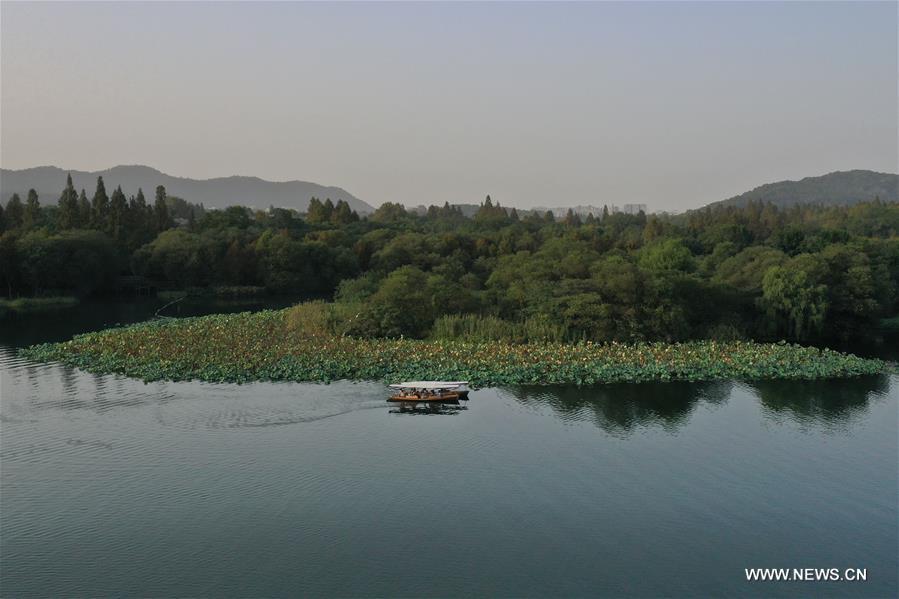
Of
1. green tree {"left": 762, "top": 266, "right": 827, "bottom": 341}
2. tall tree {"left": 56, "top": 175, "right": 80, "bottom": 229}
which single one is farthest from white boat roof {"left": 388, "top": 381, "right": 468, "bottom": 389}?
tall tree {"left": 56, "top": 175, "right": 80, "bottom": 229}

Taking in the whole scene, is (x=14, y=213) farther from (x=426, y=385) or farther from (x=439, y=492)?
(x=439, y=492)

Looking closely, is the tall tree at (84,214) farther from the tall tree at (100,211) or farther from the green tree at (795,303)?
the green tree at (795,303)

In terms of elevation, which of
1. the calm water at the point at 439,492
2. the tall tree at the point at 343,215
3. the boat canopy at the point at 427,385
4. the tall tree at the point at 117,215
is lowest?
the calm water at the point at 439,492

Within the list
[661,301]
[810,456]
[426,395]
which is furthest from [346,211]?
[810,456]

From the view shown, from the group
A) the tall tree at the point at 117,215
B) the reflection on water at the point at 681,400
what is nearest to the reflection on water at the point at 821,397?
the reflection on water at the point at 681,400

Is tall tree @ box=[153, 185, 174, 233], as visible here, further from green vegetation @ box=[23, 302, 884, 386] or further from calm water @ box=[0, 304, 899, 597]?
calm water @ box=[0, 304, 899, 597]

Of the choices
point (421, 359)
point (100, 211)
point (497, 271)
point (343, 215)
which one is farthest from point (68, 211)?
point (421, 359)
